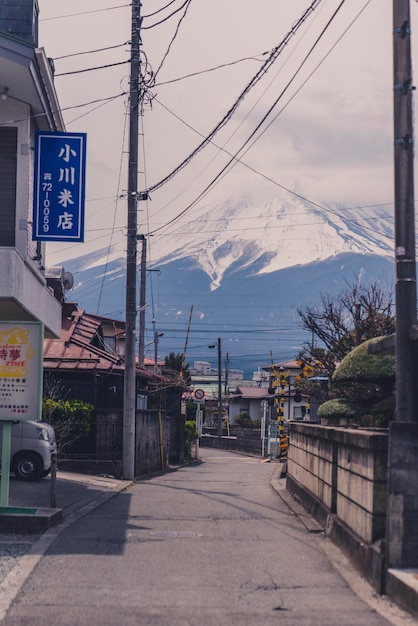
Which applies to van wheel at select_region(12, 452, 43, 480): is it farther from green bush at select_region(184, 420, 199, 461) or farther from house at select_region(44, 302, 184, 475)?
green bush at select_region(184, 420, 199, 461)

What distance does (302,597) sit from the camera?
8844mm

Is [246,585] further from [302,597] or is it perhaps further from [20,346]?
[20,346]

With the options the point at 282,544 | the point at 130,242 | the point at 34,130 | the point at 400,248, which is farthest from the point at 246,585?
the point at 130,242

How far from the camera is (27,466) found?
66.2 ft

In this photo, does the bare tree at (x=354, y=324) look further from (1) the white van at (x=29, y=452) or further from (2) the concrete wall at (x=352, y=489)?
(2) the concrete wall at (x=352, y=489)

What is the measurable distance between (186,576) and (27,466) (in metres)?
11.2

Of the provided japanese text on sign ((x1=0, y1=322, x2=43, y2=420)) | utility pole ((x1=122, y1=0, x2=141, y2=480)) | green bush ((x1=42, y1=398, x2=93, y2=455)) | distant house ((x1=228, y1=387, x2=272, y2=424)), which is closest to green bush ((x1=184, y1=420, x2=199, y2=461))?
green bush ((x1=42, y1=398, x2=93, y2=455))

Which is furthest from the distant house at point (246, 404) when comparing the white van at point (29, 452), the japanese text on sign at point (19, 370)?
the japanese text on sign at point (19, 370)

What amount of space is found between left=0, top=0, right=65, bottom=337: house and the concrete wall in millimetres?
5521

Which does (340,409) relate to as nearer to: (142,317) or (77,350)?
(77,350)

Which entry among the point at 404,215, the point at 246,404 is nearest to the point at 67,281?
the point at 404,215

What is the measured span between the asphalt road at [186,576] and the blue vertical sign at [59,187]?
17.1 ft

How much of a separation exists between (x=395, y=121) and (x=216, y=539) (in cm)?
619

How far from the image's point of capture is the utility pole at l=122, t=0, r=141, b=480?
24.8m
